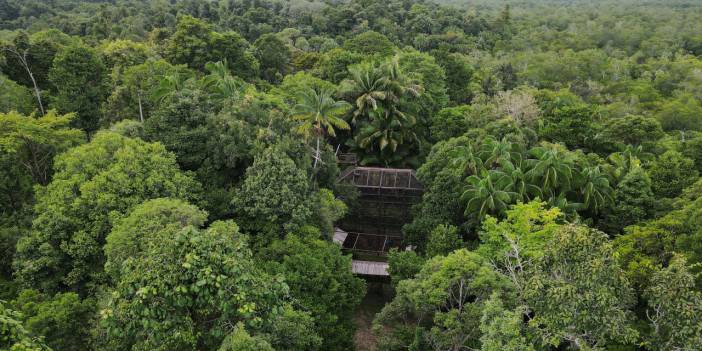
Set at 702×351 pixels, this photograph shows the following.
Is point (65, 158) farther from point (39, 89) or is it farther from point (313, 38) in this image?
point (313, 38)

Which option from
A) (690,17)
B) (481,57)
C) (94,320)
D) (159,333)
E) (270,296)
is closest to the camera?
(159,333)

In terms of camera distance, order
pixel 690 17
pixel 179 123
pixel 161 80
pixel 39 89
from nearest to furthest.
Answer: pixel 179 123 < pixel 161 80 < pixel 39 89 < pixel 690 17

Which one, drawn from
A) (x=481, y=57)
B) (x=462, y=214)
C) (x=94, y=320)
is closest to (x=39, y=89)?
(x=94, y=320)

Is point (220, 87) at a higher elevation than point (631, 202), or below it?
higher

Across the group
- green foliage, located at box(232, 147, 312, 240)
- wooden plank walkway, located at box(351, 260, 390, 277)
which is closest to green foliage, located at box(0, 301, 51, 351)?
green foliage, located at box(232, 147, 312, 240)

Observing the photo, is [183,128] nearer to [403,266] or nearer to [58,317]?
[58,317]

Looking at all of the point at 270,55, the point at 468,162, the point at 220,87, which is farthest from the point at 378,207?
the point at 270,55

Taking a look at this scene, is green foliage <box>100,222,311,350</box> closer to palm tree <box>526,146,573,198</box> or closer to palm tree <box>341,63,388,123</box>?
palm tree <box>526,146,573,198</box>

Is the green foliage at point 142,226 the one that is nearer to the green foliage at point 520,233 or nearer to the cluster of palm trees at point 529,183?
the green foliage at point 520,233
